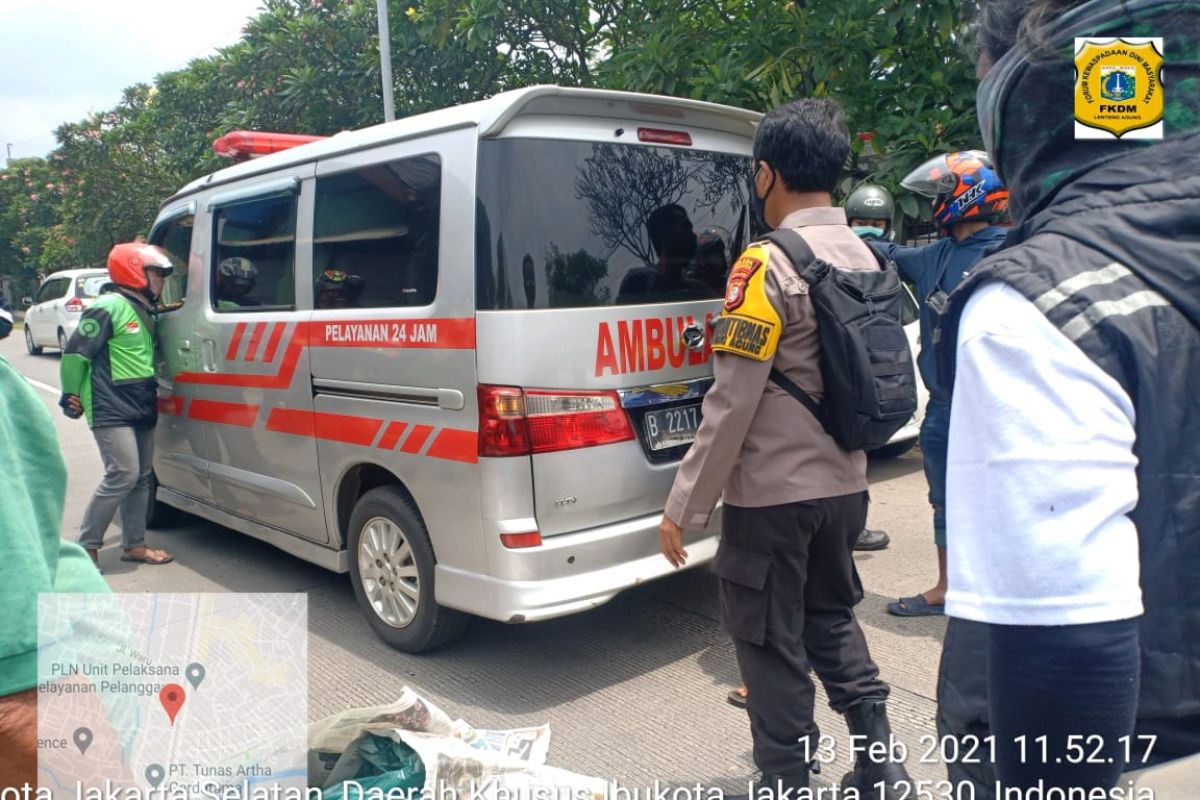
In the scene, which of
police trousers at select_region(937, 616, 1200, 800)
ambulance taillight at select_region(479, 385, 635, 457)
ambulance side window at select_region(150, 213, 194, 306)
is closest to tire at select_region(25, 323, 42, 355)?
ambulance side window at select_region(150, 213, 194, 306)

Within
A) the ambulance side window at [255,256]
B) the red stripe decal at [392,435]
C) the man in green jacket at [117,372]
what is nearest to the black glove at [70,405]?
the man in green jacket at [117,372]

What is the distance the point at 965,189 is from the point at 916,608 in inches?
72.8

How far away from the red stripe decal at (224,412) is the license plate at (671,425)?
6.85ft

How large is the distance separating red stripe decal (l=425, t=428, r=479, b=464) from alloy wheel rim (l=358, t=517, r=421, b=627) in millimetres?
487

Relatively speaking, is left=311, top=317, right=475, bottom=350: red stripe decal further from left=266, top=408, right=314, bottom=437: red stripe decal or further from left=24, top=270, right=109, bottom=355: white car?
left=24, top=270, right=109, bottom=355: white car

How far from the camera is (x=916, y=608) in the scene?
391cm

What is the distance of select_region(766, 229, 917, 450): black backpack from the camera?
7.55 ft

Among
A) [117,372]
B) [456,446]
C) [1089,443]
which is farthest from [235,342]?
[1089,443]

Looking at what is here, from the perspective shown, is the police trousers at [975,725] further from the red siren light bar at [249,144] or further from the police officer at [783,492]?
the red siren light bar at [249,144]

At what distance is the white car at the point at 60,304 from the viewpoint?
1591cm

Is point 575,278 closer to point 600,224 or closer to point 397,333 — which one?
point 600,224

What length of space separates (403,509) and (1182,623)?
2.90 meters

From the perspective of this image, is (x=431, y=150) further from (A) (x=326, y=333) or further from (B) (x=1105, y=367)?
(B) (x=1105, y=367)

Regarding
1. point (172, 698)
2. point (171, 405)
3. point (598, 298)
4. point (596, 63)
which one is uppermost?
point (596, 63)
